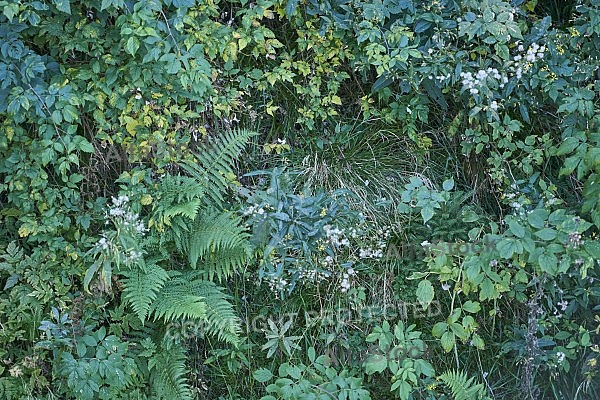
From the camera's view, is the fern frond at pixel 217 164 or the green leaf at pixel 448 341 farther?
the fern frond at pixel 217 164

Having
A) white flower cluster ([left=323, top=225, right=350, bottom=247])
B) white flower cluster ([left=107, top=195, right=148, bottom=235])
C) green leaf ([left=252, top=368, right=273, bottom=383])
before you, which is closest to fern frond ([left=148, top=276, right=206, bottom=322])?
white flower cluster ([left=107, top=195, right=148, bottom=235])

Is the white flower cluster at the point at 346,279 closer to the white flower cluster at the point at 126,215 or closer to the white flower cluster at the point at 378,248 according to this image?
the white flower cluster at the point at 378,248

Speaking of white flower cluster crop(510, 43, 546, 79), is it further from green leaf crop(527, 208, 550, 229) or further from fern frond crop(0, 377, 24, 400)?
fern frond crop(0, 377, 24, 400)

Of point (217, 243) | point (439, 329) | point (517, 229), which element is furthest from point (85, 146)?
point (517, 229)

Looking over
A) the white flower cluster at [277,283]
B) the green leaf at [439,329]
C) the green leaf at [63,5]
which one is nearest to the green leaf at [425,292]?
the green leaf at [439,329]

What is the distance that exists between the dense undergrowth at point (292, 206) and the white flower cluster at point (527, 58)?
3 centimetres

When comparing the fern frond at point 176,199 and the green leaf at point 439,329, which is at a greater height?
the fern frond at point 176,199

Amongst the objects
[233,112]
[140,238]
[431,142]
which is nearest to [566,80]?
[431,142]

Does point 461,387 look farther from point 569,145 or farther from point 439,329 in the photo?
point 569,145

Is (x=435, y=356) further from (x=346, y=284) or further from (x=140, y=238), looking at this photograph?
A: (x=140, y=238)

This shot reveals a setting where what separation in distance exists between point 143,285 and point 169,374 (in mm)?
444

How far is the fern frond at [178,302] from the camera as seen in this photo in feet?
9.70

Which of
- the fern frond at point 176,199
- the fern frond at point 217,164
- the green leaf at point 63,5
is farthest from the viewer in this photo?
the fern frond at point 217,164

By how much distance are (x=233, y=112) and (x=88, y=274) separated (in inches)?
40.9
